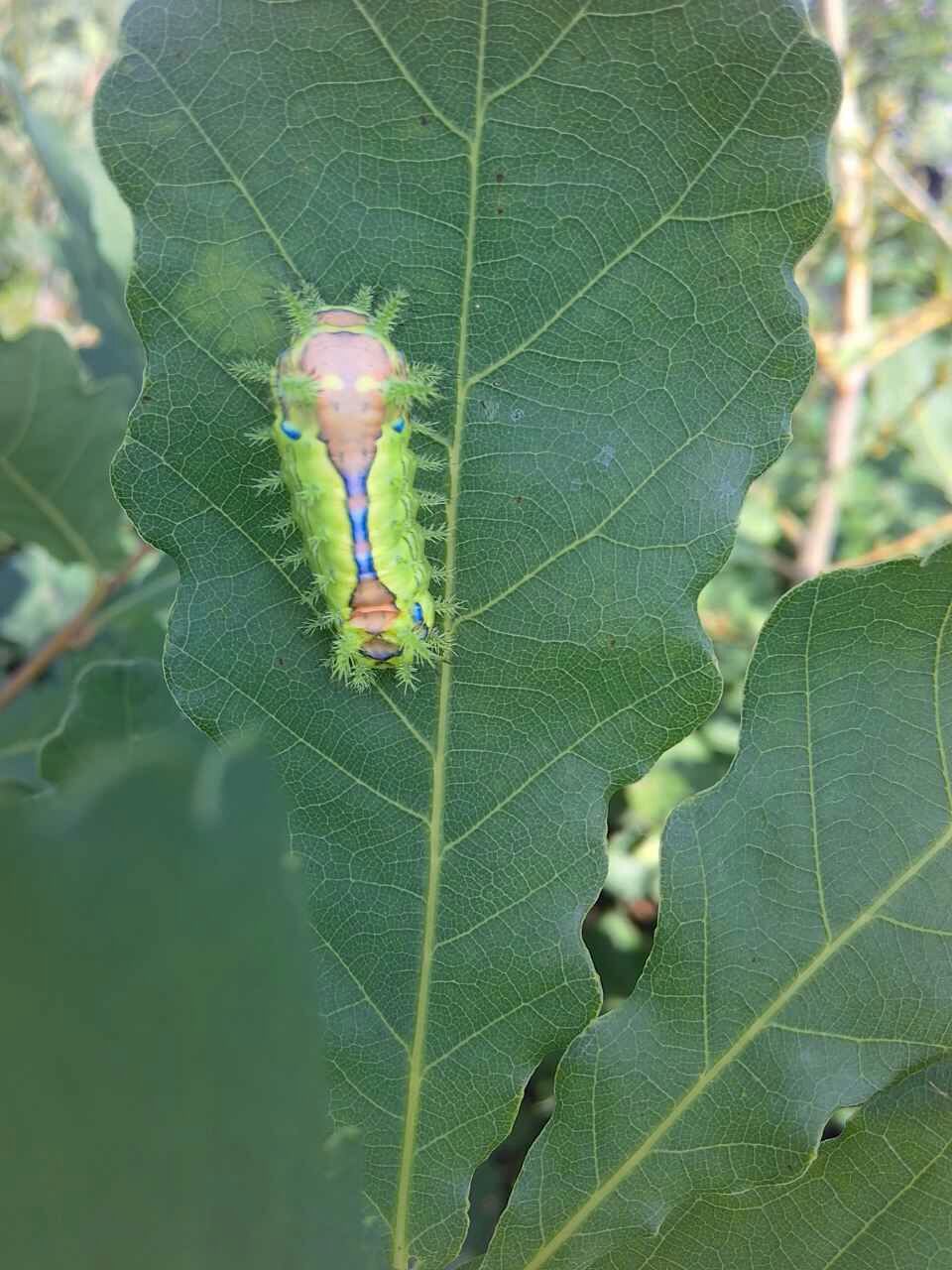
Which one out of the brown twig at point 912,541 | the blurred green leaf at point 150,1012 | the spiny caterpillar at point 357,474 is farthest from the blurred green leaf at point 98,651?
the brown twig at point 912,541

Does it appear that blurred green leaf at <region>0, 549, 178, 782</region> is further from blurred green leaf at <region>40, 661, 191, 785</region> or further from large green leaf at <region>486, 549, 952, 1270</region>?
large green leaf at <region>486, 549, 952, 1270</region>

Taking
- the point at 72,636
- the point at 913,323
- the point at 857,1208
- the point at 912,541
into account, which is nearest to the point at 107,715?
the point at 72,636

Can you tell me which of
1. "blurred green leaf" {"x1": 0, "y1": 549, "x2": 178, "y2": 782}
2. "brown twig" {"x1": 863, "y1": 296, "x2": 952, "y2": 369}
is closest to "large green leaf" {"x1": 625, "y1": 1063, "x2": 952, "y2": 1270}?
"blurred green leaf" {"x1": 0, "y1": 549, "x2": 178, "y2": 782}

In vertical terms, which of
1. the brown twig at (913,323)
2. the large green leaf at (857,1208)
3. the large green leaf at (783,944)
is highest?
the brown twig at (913,323)

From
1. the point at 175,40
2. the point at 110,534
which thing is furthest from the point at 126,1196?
the point at 110,534

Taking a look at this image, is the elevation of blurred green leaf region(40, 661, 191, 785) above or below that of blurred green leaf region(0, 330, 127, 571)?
below

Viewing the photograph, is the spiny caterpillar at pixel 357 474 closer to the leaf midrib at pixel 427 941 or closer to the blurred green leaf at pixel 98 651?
the leaf midrib at pixel 427 941
